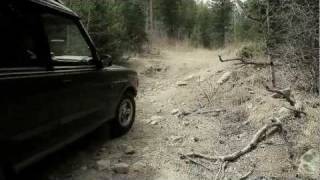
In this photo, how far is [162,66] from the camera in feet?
50.1

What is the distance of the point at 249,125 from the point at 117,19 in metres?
8.44

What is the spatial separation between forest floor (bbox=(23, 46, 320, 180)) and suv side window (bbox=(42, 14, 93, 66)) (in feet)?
4.57

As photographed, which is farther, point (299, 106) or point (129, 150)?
point (299, 106)

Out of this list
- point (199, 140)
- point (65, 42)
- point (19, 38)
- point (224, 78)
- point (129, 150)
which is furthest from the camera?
point (224, 78)

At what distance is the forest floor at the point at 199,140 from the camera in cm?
497

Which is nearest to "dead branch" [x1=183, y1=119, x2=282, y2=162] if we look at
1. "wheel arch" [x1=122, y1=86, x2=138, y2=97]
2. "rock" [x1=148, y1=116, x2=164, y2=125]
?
"wheel arch" [x1=122, y1=86, x2=138, y2=97]

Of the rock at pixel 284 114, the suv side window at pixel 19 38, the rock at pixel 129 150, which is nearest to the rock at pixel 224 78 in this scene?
the rock at pixel 284 114

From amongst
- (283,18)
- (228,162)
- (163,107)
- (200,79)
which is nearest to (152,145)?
(228,162)

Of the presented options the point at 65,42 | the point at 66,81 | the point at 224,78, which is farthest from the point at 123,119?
the point at 224,78

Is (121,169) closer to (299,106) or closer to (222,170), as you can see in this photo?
(222,170)

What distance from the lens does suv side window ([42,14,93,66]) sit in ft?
14.2

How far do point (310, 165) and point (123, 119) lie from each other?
3056 mm

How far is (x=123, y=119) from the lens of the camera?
651 cm

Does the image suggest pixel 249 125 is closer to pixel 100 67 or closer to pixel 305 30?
pixel 305 30
